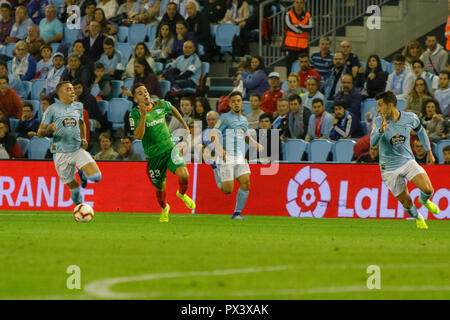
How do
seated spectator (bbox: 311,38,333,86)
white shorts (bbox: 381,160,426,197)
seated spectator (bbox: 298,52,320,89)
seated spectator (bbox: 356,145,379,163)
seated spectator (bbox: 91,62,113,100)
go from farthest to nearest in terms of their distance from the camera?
seated spectator (bbox: 91,62,113,100) < seated spectator (bbox: 311,38,333,86) < seated spectator (bbox: 298,52,320,89) < seated spectator (bbox: 356,145,379,163) < white shorts (bbox: 381,160,426,197)

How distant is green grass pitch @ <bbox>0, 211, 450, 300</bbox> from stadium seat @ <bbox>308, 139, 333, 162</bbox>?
180 inches

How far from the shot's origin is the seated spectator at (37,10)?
83.6 feet

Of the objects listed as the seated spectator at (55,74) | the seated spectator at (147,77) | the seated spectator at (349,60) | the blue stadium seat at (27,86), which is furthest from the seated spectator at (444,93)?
the blue stadium seat at (27,86)

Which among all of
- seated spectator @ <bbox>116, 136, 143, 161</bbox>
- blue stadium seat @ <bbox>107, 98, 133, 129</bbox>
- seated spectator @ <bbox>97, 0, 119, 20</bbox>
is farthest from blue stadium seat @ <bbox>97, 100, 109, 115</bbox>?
seated spectator @ <bbox>97, 0, 119, 20</bbox>

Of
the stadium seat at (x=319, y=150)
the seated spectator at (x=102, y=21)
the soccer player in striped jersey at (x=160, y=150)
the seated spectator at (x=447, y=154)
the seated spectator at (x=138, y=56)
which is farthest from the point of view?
the seated spectator at (x=102, y=21)

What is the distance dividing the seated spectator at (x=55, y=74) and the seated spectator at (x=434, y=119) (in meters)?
9.31

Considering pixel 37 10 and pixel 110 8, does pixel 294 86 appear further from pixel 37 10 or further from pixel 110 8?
pixel 37 10

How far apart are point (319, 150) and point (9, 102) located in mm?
8088

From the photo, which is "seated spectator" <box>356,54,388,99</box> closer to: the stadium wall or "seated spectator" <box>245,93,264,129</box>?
"seated spectator" <box>245,93,264,129</box>

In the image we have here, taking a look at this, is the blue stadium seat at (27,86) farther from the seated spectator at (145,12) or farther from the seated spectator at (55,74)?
the seated spectator at (145,12)

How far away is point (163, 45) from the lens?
2239cm

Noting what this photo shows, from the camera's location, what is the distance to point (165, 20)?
22.2 metres

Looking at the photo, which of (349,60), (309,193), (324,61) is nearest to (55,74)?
(324,61)

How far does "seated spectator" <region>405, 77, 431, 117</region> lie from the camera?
18152 millimetres
